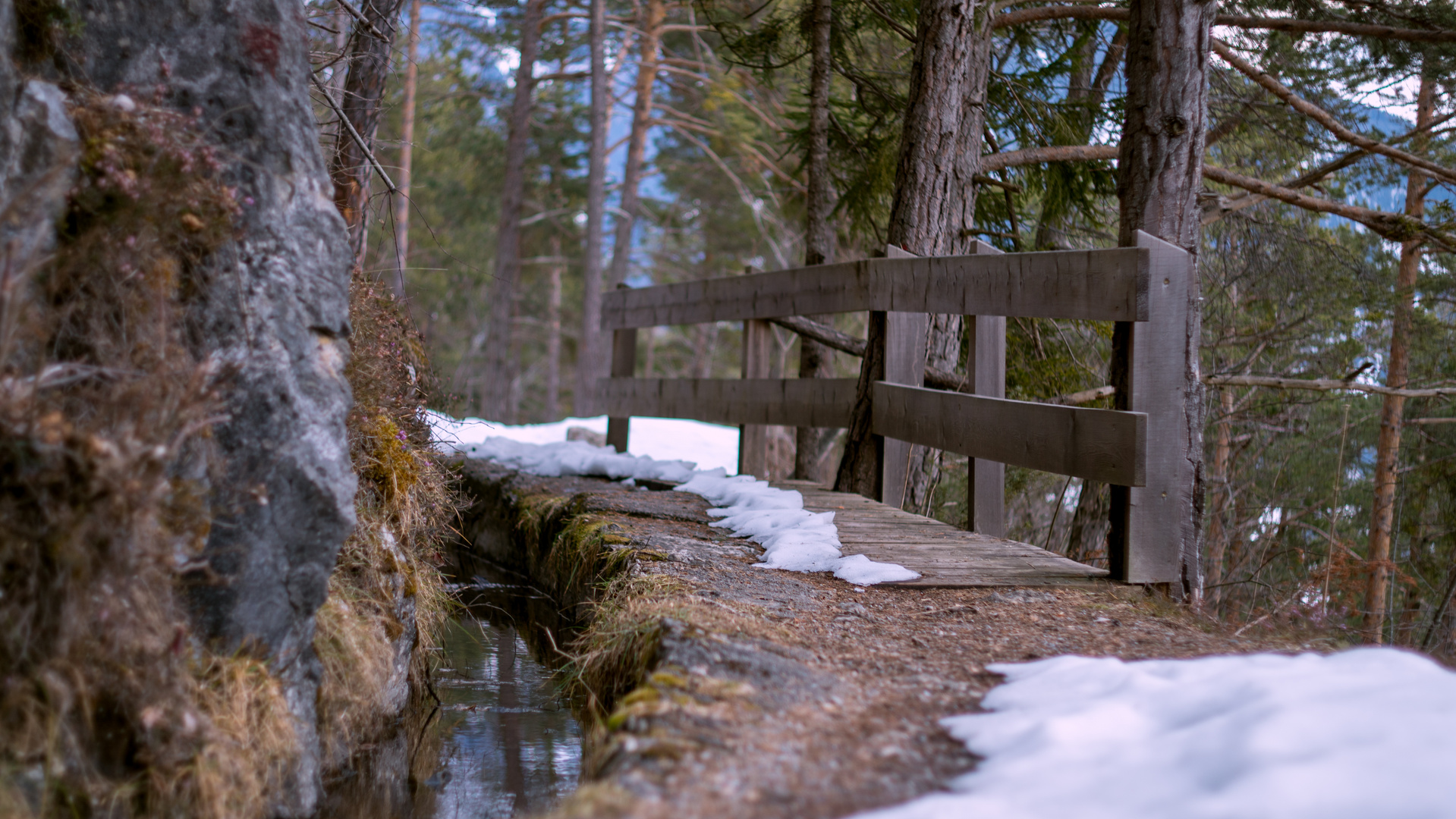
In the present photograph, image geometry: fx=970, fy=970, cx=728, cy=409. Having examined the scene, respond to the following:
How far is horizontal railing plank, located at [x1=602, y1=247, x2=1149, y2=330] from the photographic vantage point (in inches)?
146

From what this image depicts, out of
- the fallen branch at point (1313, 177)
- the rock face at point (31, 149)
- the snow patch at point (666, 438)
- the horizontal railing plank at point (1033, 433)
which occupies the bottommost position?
the snow patch at point (666, 438)

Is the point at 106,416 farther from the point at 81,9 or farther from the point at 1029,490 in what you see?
the point at 1029,490

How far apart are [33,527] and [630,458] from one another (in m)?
5.18

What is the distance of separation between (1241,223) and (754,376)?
4.70 meters

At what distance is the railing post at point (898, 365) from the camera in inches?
213

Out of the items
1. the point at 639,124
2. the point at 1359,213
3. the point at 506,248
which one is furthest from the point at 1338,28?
the point at 506,248

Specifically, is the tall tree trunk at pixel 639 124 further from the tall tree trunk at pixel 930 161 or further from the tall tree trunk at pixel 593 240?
the tall tree trunk at pixel 930 161

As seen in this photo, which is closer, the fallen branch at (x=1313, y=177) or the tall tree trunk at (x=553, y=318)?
the fallen branch at (x=1313, y=177)

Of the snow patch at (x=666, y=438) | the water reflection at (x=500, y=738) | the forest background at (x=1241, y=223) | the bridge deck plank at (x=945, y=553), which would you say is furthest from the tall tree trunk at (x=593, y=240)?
the water reflection at (x=500, y=738)

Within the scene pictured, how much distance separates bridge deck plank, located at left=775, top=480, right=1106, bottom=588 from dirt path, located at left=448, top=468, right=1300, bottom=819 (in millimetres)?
106

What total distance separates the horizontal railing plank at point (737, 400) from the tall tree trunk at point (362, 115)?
2.38m

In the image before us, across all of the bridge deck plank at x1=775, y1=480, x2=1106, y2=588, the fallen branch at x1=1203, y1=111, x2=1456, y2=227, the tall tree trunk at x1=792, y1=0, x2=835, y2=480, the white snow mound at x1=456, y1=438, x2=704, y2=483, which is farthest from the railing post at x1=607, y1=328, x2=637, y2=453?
the fallen branch at x1=1203, y1=111, x2=1456, y2=227

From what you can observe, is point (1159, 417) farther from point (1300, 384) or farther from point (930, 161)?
point (1300, 384)

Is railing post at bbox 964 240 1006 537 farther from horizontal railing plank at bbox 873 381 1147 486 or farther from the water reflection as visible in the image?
the water reflection
